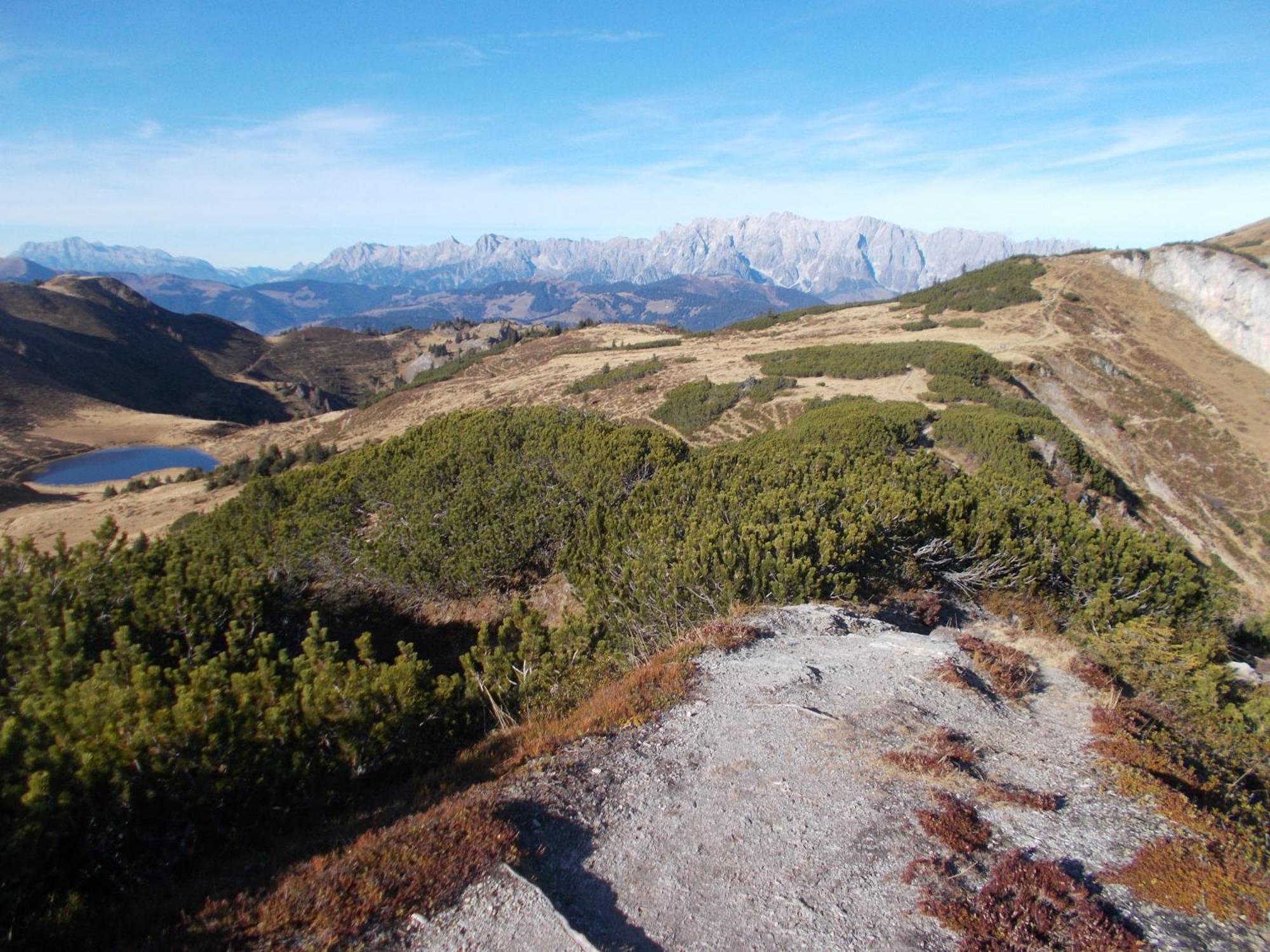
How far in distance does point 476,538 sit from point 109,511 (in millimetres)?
31012

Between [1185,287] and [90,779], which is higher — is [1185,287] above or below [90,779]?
above

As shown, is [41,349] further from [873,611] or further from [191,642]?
[873,611]

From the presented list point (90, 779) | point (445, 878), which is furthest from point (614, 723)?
point (90, 779)

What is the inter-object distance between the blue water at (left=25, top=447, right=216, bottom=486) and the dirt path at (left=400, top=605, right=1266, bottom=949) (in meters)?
56.9

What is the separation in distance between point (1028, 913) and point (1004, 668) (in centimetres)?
467

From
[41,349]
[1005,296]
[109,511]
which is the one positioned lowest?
[109,511]

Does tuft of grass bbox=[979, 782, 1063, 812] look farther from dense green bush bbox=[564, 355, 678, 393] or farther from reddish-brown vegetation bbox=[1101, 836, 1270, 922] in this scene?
dense green bush bbox=[564, 355, 678, 393]

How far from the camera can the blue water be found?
5003cm

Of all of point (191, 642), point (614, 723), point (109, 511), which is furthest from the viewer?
point (109, 511)

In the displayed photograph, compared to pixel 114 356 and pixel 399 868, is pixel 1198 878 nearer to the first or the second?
pixel 399 868

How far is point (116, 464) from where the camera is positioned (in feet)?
179

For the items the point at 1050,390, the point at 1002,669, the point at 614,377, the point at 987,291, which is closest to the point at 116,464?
the point at 614,377

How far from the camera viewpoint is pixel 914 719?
23.7ft

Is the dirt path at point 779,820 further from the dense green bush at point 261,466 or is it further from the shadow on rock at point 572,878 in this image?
the dense green bush at point 261,466
